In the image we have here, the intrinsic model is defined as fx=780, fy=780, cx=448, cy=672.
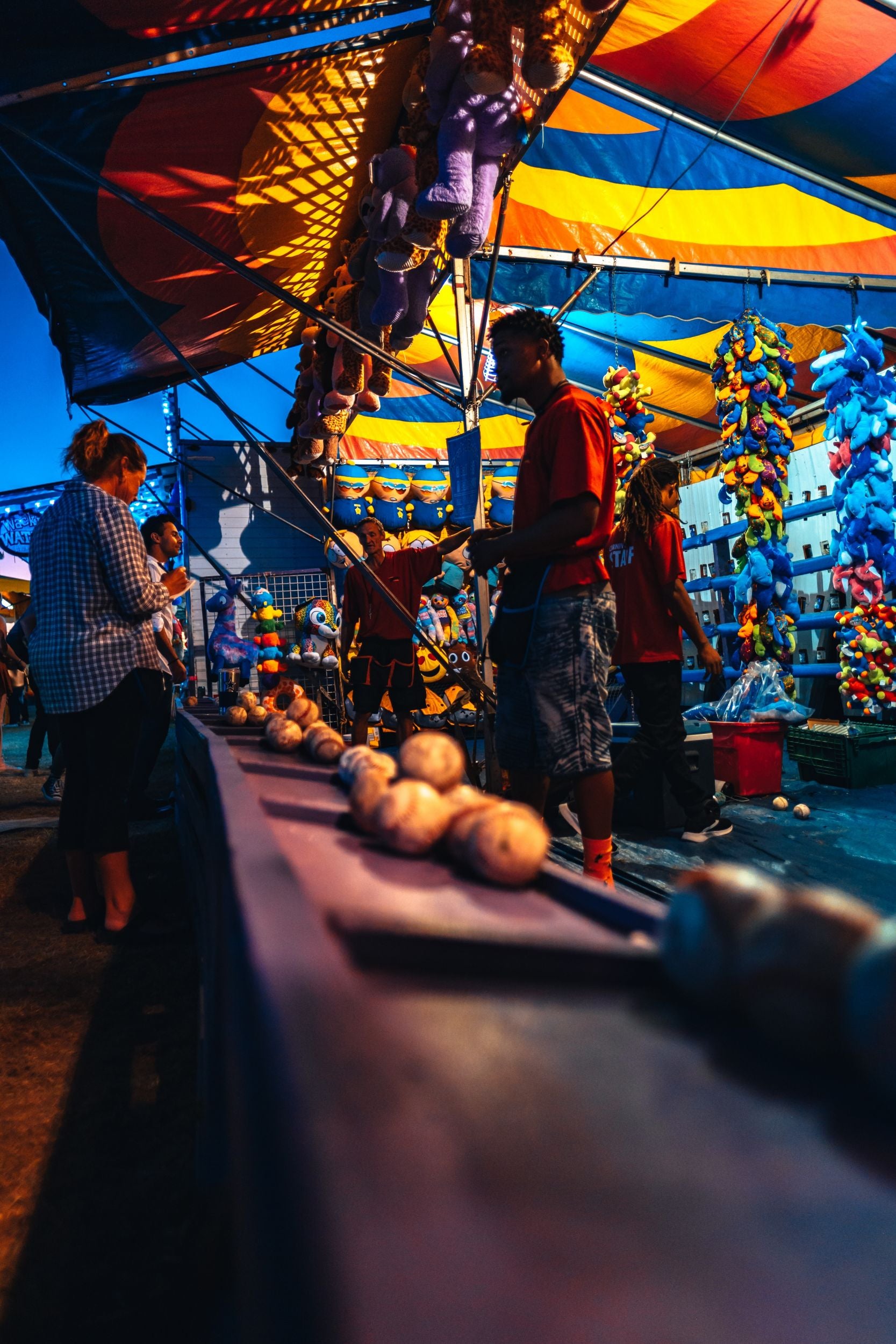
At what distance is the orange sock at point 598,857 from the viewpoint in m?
2.32

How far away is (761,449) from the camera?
5.95m

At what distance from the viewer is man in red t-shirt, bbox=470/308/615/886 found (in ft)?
7.08

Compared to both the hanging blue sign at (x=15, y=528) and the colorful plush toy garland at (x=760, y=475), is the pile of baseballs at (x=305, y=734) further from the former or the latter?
the hanging blue sign at (x=15, y=528)

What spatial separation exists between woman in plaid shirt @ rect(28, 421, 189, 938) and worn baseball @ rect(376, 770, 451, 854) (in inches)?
73.6

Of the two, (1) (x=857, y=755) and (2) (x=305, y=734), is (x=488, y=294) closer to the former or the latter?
(2) (x=305, y=734)

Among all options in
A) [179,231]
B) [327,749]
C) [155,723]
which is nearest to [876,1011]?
[327,749]

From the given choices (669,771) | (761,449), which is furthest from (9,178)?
(761,449)

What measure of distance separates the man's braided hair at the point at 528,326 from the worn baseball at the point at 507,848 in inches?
73.2

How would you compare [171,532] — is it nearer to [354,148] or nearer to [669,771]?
[354,148]

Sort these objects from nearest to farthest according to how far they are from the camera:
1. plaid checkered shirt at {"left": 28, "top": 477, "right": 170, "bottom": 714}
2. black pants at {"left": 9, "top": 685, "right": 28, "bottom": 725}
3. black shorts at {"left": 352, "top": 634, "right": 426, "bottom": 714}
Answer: plaid checkered shirt at {"left": 28, "top": 477, "right": 170, "bottom": 714} → black shorts at {"left": 352, "top": 634, "right": 426, "bottom": 714} → black pants at {"left": 9, "top": 685, "right": 28, "bottom": 725}

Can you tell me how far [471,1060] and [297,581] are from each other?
28.8 feet

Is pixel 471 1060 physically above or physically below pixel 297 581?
below

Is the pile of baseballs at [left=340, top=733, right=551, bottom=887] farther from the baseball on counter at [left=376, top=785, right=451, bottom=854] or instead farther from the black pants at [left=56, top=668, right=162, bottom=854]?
the black pants at [left=56, top=668, right=162, bottom=854]

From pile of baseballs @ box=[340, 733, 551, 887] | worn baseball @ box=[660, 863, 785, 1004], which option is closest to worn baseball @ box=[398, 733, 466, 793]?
pile of baseballs @ box=[340, 733, 551, 887]
